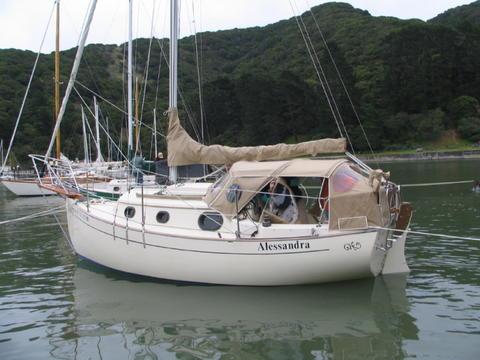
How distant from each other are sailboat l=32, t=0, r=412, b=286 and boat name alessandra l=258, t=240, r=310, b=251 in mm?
20

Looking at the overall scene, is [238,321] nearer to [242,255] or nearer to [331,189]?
[242,255]

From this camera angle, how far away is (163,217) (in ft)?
40.1

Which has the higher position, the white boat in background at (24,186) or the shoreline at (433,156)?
the white boat in background at (24,186)

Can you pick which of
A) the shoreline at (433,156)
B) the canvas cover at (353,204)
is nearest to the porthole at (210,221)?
the canvas cover at (353,204)

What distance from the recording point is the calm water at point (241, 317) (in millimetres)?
8555

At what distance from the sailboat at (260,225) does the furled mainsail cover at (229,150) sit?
2 centimetres

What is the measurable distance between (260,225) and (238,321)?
2185 mm

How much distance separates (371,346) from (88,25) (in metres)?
12.4

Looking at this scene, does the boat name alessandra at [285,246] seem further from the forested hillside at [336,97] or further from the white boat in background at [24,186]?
the forested hillside at [336,97]

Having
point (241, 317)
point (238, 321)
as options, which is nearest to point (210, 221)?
point (241, 317)

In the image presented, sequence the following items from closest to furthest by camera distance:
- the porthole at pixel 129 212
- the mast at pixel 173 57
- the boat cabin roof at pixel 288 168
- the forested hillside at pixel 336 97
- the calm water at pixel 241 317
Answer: the calm water at pixel 241 317 → the boat cabin roof at pixel 288 168 → the porthole at pixel 129 212 → the mast at pixel 173 57 → the forested hillside at pixel 336 97

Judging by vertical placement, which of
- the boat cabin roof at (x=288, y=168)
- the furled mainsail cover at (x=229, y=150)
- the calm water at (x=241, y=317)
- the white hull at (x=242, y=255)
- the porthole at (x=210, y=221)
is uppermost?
the furled mainsail cover at (x=229, y=150)

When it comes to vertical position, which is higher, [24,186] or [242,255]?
[242,255]

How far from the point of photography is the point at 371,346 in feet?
28.1
